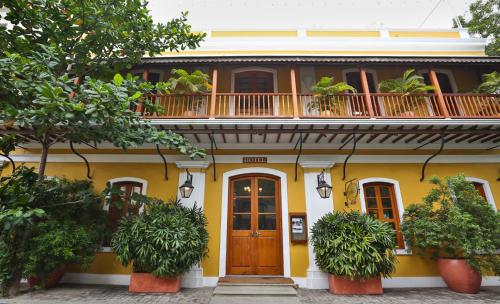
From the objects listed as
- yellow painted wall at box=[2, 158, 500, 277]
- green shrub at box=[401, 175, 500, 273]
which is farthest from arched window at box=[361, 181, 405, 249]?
green shrub at box=[401, 175, 500, 273]

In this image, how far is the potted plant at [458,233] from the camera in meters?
5.57

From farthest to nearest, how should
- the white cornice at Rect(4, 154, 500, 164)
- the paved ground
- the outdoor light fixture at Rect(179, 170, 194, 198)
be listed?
the white cornice at Rect(4, 154, 500, 164)
the outdoor light fixture at Rect(179, 170, 194, 198)
the paved ground

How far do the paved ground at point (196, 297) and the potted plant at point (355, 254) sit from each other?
11.5 inches

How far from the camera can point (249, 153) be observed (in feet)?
24.6

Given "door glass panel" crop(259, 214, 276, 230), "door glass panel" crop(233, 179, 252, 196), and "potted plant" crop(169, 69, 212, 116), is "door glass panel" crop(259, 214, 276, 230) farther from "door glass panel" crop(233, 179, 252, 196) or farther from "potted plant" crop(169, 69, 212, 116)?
"potted plant" crop(169, 69, 212, 116)

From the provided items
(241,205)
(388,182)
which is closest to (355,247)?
(388,182)

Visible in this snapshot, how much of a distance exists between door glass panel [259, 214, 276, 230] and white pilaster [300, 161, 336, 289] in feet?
3.28

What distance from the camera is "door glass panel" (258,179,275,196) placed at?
742 cm

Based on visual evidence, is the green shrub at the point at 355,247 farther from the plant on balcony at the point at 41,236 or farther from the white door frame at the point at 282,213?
the plant on balcony at the point at 41,236

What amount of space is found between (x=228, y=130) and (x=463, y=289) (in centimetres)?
684

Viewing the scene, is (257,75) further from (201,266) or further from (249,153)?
(201,266)

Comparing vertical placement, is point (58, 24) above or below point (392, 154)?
above

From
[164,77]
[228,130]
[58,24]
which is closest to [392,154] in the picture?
[228,130]

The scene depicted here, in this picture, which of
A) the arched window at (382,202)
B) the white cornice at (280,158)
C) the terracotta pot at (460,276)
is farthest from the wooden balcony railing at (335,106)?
the terracotta pot at (460,276)
